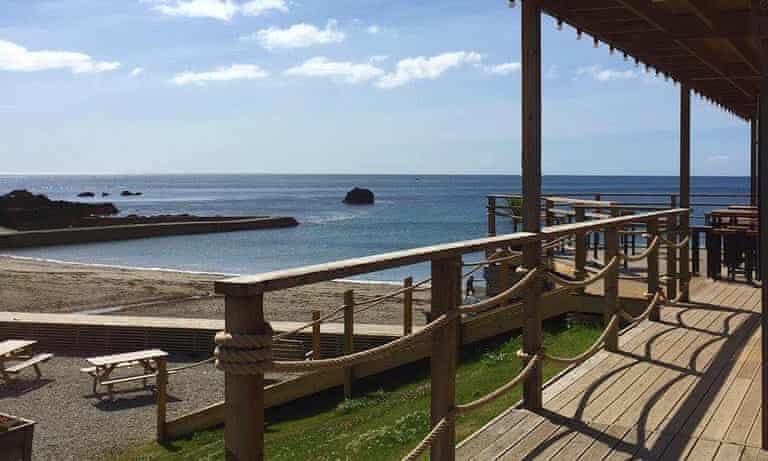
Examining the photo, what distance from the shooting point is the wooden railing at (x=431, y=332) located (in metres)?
2.07

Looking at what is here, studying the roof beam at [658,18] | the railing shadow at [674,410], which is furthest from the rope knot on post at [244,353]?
the roof beam at [658,18]

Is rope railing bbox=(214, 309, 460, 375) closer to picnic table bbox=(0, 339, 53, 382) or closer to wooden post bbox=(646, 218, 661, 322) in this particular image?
wooden post bbox=(646, 218, 661, 322)

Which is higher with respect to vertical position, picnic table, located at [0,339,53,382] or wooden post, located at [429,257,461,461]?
wooden post, located at [429,257,461,461]

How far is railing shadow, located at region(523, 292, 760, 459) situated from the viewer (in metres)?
3.83

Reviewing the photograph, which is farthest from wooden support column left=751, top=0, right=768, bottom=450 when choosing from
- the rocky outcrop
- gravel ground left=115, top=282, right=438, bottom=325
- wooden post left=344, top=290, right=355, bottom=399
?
the rocky outcrop

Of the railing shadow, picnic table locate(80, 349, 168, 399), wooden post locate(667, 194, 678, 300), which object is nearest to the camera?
the railing shadow

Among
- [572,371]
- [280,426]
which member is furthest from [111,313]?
[572,371]

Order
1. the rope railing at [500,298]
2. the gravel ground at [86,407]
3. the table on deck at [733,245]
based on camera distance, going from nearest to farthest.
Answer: the rope railing at [500,298] → the gravel ground at [86,407] → the table on deck at [733,245]

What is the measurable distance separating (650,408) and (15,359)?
33.8ft

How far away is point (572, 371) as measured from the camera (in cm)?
535

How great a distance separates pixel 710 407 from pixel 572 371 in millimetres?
1031

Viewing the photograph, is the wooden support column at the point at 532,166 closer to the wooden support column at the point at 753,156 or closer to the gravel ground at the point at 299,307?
the wooden support column at the point at 753,156

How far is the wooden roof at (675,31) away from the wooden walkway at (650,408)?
7.74ft

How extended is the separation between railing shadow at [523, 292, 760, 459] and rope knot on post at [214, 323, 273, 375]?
198 cm
